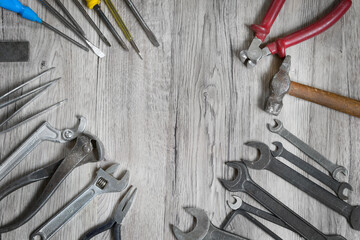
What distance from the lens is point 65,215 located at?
1274 mm

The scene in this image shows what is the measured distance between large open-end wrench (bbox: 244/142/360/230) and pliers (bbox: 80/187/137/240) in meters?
0.46

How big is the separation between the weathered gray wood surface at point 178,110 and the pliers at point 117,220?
33 mm

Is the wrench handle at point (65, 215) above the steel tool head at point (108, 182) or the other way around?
the other way around

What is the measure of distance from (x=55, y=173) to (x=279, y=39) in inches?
36.6

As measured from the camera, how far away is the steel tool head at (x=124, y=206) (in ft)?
4.25

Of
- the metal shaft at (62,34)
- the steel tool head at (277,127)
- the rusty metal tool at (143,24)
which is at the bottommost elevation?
the steel tool head at (277,127)

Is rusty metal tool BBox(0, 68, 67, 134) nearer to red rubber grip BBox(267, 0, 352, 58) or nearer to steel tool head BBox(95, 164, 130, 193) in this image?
steel tool head BBox(95, 164, 130, 193)

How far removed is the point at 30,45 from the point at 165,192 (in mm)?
751

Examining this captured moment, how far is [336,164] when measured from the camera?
136cm

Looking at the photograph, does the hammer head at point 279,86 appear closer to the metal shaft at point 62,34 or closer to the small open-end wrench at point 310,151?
the small open-end wrench at point 310,151

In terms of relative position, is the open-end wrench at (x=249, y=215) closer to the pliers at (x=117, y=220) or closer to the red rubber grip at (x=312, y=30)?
the pliers at (x=117, y=220)

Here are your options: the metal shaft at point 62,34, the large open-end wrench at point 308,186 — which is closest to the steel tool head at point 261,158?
the large open-end wrench at point 308,186

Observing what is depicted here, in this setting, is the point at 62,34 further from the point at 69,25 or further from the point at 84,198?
the point at 84,198

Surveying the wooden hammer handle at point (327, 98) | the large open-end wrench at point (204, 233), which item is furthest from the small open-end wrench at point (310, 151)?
the large open-end wrench at point (204, 233)
